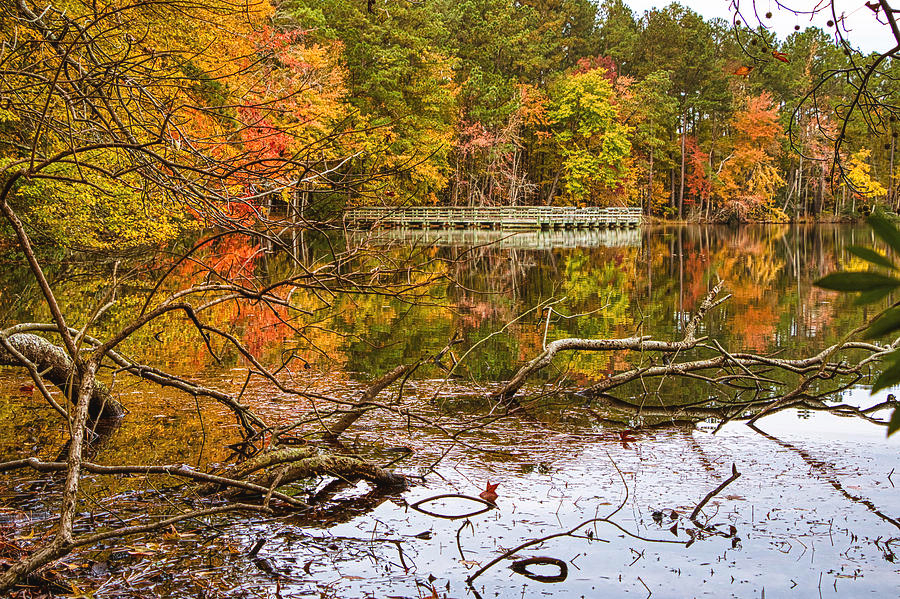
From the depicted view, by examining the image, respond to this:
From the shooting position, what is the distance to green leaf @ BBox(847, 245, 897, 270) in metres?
1.17

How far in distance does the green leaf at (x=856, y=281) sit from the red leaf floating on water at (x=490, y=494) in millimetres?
4686

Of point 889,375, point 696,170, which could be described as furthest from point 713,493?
point 696,170

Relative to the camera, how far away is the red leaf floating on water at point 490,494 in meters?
5.69

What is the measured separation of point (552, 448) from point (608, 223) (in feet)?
170

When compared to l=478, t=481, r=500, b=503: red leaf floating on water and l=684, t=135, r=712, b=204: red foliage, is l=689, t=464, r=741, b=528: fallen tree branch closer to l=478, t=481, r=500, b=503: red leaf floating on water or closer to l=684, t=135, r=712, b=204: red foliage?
l=478, t=481, r=500, b=503: red leaf floating on water

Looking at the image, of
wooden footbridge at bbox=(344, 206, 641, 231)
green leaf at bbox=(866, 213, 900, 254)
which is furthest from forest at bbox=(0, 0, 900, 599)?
wooden footbridge at bbox=(344, 206, 641, 231)

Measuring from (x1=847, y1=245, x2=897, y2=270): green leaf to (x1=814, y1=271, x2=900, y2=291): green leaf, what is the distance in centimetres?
2

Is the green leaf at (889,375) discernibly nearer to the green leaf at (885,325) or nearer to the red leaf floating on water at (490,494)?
the green leaf at (885,325)

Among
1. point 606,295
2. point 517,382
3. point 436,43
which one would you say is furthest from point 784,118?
point 517,382

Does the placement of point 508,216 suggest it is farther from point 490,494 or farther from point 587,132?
point 490,494

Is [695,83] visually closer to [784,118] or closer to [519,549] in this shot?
[784,118]

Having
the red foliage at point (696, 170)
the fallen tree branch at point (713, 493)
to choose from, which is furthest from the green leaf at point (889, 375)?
the red foliage at point (696, 170)

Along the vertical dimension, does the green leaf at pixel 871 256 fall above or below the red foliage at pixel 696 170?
below

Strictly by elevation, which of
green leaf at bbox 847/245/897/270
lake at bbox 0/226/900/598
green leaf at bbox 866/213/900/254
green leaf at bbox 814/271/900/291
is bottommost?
lake at bbox 0/226/900/598
